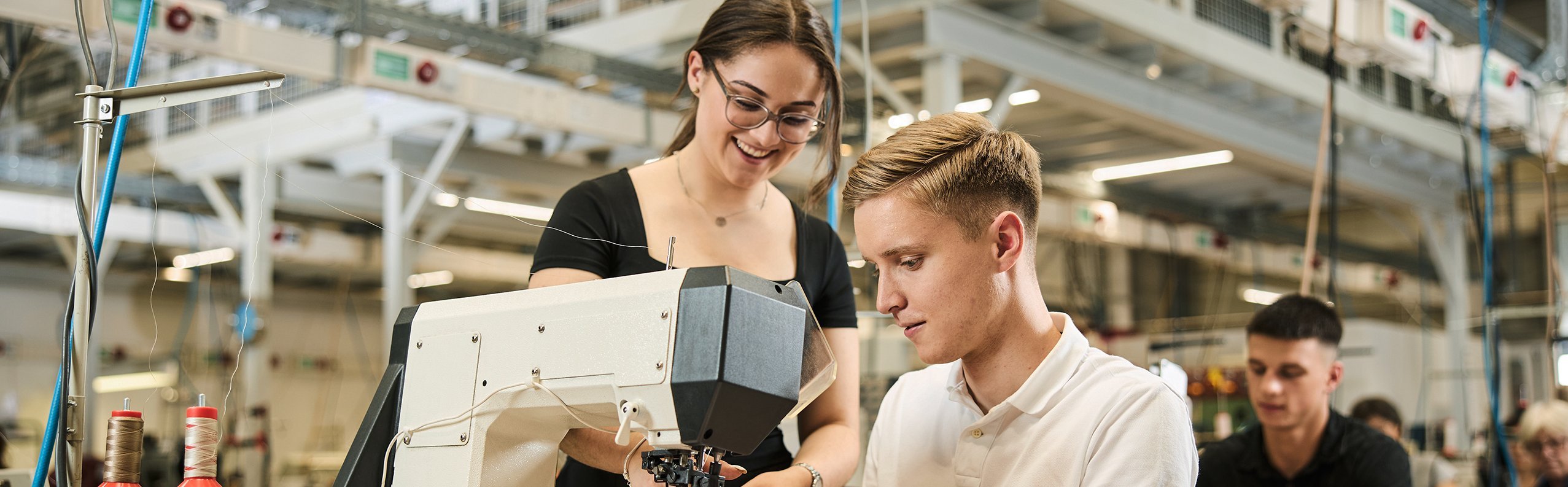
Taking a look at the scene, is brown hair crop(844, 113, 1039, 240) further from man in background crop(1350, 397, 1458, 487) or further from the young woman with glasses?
man in background crop(1350, 397, 1458, 487)

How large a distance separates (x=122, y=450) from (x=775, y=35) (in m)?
0.77

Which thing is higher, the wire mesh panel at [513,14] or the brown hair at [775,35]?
the wire mesh panel at [513,14]

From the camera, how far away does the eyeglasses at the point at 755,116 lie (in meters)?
1.40

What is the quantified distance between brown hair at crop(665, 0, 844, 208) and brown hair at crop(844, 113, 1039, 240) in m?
0.22

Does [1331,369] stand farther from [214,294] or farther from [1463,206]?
[214,294]

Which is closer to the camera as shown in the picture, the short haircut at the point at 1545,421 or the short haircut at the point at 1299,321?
the short haircut at the point at 1299,321

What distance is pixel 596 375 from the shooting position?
38.8 inches

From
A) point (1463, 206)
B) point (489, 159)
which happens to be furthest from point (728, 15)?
point (1463, 206)

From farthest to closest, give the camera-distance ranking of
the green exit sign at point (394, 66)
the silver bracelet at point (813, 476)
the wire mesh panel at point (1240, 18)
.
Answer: the wire mesh panel at point (1240, 18) < the green exit sign at point (394, 66) < the silver bracelet at point (813, 476)

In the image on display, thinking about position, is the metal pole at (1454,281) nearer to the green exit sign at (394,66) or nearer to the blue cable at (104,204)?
the green exit sign at (394,66)

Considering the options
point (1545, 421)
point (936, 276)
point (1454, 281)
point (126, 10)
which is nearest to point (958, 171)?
point (936, 276)

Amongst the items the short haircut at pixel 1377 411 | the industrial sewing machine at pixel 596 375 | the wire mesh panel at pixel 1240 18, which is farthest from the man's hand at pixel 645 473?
the wire mesh panel at pixel 1240 18

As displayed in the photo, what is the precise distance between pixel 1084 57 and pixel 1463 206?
4.78 meters

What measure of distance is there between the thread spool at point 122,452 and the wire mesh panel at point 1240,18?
4561mm
